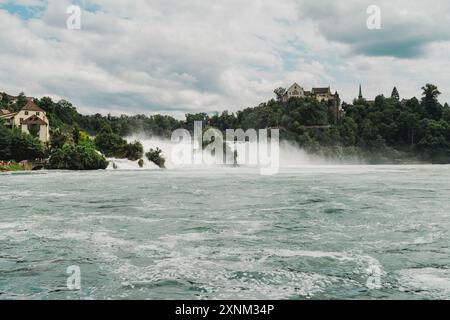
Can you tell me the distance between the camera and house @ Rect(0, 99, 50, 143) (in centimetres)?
5839

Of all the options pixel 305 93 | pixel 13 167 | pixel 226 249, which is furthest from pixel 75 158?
pixel 305 93

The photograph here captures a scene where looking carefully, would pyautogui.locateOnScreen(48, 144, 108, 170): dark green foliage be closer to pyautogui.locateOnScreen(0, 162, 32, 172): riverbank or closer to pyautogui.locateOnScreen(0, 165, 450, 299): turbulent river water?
pyautogui.locateOnScreen(0, 162, 32, 172): riverbank

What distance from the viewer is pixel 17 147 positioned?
46656mm

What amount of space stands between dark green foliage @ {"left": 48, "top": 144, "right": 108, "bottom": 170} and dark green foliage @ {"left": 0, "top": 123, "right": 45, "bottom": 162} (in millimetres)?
2412

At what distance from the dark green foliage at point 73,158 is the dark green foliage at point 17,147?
2412 mm

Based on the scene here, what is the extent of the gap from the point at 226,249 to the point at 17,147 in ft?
140

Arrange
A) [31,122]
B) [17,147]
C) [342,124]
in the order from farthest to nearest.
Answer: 1. [342,124]
2. [31,122]
3. [17,147]

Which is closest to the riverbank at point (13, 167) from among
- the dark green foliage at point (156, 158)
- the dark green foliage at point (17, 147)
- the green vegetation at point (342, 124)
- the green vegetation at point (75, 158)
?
the green vegetation at point (75, 158)

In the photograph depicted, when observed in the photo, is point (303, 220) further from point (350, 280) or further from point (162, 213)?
point (350, 280)

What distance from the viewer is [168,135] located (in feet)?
345

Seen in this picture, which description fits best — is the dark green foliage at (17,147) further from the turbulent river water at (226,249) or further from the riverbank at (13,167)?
the turbulent river water at (226,249)

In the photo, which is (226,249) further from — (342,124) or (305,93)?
(305,93)

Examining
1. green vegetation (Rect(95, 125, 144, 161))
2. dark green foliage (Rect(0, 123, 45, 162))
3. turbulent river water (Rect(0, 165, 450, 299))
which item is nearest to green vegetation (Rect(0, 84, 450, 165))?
green vegetation (Rect(95, 125, 144, 161))
